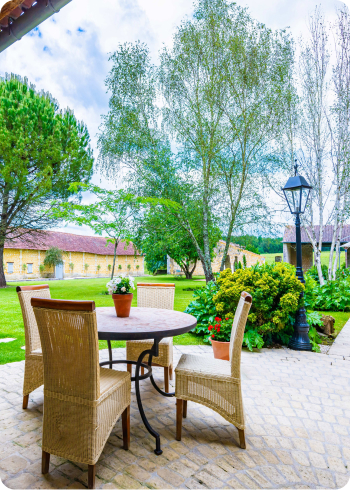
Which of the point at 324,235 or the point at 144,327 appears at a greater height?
the point at 324,235

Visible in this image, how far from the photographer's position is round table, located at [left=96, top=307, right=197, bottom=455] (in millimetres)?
1796

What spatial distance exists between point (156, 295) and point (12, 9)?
2.51 metres

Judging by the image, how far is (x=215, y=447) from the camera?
1848 mm

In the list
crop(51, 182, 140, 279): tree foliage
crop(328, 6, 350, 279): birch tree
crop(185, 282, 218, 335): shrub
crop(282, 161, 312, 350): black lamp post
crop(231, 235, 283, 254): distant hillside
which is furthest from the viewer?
crop(51, 182, 140, 279): tree foliage

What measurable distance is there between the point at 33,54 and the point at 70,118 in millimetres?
4470

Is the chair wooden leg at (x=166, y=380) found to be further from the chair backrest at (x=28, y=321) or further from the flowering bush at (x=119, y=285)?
the chair backrest at (x=28, y=321)

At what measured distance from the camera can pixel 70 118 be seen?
Answer: 43.5 feet

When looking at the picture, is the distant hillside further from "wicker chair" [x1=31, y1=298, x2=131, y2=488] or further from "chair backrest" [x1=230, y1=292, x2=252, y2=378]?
"wicker chair" [x1=31, y1=298, x2=131, y2=488]

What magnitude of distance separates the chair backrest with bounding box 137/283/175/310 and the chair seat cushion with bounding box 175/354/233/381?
1.00 metres

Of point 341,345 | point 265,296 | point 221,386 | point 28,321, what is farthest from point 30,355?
point 341,345

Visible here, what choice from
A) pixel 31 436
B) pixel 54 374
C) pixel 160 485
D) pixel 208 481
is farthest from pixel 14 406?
pixel 208 481

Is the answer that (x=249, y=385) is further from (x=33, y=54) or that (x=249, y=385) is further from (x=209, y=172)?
(x=33, y=54)

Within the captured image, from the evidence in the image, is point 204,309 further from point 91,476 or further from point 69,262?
point 69,262

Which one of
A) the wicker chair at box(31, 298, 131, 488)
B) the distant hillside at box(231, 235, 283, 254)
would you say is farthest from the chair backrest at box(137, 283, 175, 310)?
the distant hillside at box(231, 235, 283, 254)
